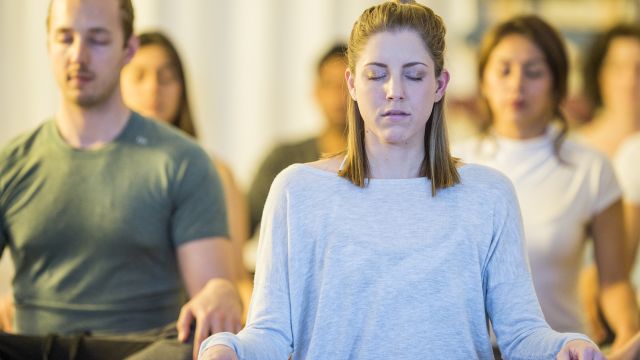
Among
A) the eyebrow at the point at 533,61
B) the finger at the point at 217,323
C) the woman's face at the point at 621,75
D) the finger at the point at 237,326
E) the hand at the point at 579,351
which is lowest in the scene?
the finger at the point at 237,326

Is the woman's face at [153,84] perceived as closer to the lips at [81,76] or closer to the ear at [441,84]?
the lips at [81,76]

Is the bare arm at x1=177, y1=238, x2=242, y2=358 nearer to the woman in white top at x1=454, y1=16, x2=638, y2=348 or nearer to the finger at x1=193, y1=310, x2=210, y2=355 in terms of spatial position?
the finger at x1=193, y1=310, x2=210, y2=355

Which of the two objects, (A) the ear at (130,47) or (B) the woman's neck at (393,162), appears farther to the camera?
(A) the ear at (130,47)

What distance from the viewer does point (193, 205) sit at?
2.31 m

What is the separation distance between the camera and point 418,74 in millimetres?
1778

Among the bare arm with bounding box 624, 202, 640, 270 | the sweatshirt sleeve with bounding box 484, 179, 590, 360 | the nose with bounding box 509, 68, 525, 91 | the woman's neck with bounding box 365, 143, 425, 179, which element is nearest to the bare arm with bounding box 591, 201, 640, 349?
the nose with bounding box 509, 68, 525, 91

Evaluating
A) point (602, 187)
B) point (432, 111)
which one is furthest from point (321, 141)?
point (432, 111)

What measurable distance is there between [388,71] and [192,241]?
2.31ft

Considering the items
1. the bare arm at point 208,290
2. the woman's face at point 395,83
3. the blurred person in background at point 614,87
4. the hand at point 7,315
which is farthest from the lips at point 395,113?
the blurred person in background at point 614,87

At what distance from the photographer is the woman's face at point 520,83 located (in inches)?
103

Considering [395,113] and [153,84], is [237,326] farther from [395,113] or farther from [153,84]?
[153,84]

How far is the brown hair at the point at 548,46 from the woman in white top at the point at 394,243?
0.86 meters

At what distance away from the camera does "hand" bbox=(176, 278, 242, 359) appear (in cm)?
203

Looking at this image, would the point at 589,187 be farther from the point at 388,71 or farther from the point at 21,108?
the point at 21,108
